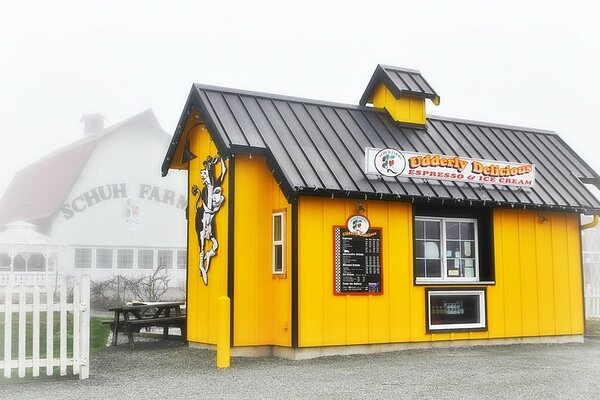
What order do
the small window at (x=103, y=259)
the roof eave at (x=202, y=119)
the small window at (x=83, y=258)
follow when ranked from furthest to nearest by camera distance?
the small window at (x=103, y=259) < the small window at (x=83, y=258) < the roof eave at (x=202, y=119)

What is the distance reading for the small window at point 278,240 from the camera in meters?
13.0

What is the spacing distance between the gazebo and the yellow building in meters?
19.8

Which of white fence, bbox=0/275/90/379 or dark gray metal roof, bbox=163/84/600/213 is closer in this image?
white fence, bbox=0/275/90/379

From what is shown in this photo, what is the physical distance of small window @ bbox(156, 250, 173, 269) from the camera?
37.1 m

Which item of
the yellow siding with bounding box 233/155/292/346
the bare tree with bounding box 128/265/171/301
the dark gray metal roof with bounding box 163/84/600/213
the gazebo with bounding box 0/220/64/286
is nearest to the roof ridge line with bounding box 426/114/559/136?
the dark gray metal roof with bounding box 163/84/600/213

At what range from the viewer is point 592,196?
629 inches

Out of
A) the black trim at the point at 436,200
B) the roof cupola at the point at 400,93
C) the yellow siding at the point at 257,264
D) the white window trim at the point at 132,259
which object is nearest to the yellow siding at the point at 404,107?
the roof cupola at the point at 400,93

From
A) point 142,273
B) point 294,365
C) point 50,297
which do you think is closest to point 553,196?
point 294,365

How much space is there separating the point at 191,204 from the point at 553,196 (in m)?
7.26

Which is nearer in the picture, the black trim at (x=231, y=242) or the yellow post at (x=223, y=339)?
the yellow post at (x=223, y=339)

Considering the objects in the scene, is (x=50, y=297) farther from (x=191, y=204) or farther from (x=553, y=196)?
(x=553, y=196)

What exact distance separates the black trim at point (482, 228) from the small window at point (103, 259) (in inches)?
957

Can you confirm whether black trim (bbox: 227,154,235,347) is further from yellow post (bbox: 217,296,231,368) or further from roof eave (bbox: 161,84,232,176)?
yellow post (bbox: 217,296,231,368)

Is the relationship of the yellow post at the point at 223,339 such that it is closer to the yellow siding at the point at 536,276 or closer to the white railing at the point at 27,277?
the yellow siding at the point at 536,276
